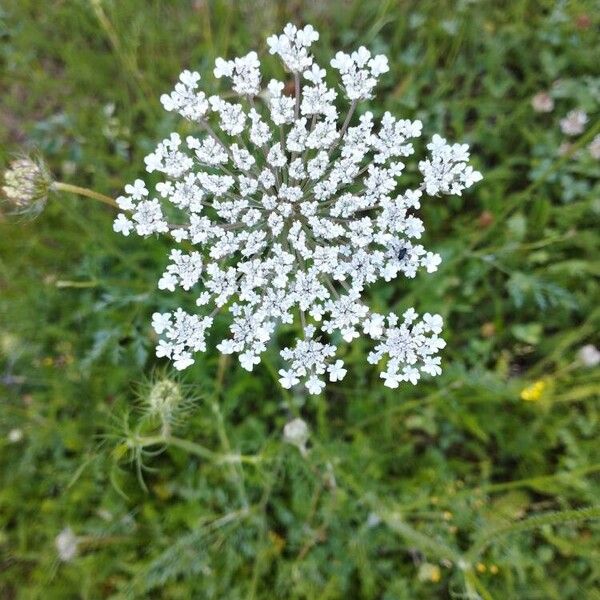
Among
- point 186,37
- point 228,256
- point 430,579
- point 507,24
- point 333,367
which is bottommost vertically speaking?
point 430,579

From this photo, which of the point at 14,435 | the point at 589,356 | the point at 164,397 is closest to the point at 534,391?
the point at 589,356

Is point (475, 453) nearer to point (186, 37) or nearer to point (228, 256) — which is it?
point (228, 256)

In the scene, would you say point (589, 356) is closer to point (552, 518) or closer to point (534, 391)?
point (534, 391)

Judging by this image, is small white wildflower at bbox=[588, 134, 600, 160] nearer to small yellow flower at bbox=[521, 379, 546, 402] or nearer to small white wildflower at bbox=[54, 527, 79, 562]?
small yellow flower at bbox=[521, 379, 546, 402]

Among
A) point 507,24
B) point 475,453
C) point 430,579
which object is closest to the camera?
point 430,579

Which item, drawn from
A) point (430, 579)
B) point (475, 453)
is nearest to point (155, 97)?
point (475, 453)

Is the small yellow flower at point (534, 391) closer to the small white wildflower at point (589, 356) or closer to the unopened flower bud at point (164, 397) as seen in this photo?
the small white wildflower at point (589, 356)

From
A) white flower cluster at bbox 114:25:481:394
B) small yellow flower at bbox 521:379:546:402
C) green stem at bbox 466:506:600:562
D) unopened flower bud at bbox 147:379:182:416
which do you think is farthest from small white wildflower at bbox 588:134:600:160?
unopened flower bud at bbox 147:379:182:416
